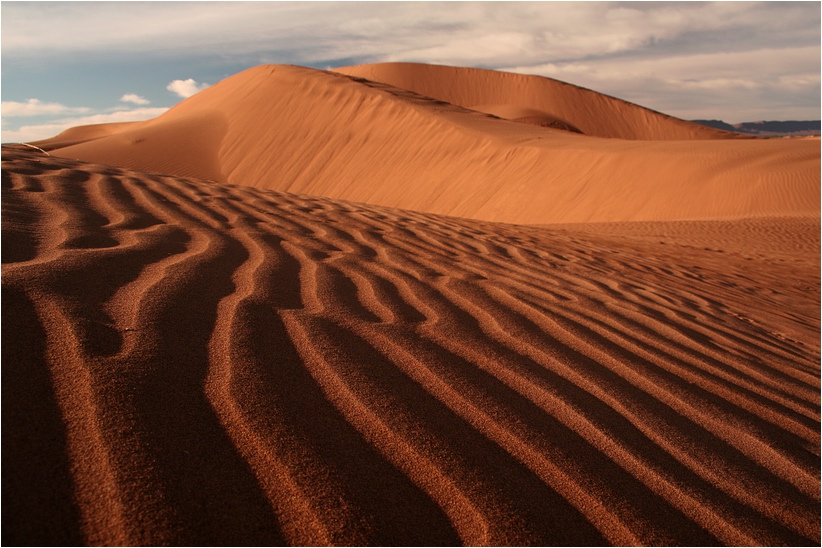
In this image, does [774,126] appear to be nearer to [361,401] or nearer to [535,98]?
[535,98]

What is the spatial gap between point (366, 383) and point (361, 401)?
0.13 meters

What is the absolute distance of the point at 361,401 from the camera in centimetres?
199

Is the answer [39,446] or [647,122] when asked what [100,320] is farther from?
[647,122]

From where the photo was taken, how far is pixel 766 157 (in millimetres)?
16875

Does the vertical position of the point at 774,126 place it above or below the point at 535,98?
above

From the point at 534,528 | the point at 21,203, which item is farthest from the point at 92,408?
the point at 21,203

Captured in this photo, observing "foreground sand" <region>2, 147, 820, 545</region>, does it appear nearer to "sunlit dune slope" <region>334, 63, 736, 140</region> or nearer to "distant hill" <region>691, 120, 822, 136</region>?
"sunlit dune slope" <region>334, 63, 736, 140</region>

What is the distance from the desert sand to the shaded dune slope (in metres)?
10.0

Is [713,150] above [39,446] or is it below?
above

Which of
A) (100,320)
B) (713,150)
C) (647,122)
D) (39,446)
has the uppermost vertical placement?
(647,122)

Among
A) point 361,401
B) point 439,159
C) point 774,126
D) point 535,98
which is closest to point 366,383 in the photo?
point 361,401

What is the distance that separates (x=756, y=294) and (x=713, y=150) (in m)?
13.8

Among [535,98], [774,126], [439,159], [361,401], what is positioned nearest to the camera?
[361,401]

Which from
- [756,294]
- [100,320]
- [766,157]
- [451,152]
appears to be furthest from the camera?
[451,152]
